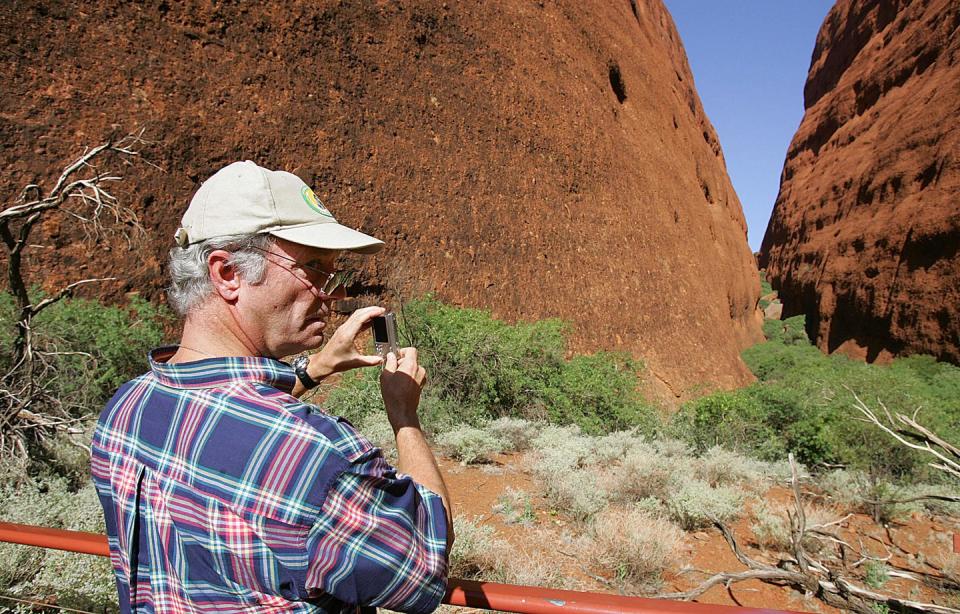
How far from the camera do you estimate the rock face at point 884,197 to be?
18.8m

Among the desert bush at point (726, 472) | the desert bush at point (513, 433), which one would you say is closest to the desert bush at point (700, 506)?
the desert bush at point (726, 472)

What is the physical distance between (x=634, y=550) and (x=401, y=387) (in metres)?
3.04

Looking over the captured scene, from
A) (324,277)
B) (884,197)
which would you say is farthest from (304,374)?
(884,197)

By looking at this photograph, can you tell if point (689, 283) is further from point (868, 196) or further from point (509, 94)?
point (868, 196)

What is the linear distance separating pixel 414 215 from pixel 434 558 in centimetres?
1009

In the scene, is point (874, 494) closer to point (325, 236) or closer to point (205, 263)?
point (325, 236)

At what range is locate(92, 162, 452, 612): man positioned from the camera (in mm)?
926

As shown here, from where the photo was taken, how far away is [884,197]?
75.5 feet

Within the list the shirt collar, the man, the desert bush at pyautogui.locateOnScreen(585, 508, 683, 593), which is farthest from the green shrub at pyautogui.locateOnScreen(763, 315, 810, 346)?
the shirt collar

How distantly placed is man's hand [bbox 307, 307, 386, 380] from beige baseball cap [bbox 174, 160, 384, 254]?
0.82ft

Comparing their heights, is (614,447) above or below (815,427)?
below

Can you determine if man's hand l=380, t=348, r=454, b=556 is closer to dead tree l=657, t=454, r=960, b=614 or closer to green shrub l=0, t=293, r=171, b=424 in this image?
dead tree l=657, t=454, r=960, b=614

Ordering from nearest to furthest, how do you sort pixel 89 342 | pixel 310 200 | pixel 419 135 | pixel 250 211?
pixel 250 211
pixel 310 200
pixel 89 342
pixel 419 135

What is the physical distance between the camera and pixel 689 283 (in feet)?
62.7
